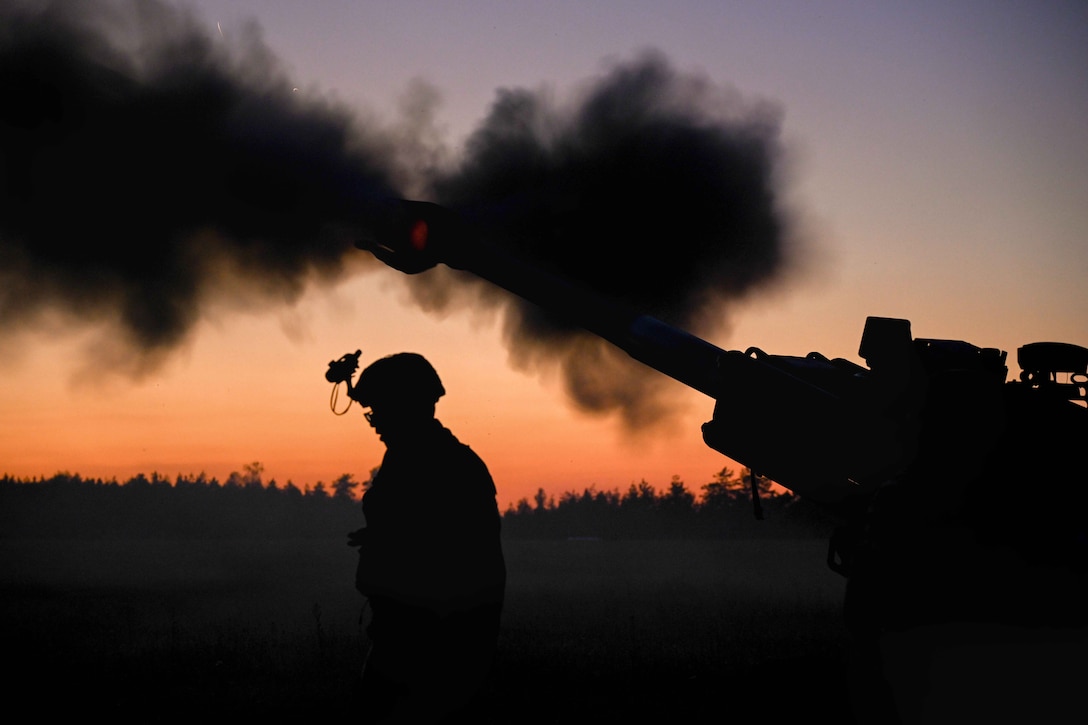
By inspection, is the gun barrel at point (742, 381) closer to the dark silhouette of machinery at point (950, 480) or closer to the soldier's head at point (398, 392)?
the dark silhouette of machinery at point (950, 480)

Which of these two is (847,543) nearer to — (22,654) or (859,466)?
(859,466)

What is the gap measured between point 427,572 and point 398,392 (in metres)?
0.76

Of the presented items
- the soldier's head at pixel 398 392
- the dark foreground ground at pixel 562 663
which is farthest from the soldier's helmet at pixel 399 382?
the dark foreground ground at pixel 562 663

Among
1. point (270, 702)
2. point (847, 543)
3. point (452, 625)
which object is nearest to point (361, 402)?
point (452, 625)

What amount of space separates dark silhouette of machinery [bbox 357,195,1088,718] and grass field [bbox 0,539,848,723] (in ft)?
6.73

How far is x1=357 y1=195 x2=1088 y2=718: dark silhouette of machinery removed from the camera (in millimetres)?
2951

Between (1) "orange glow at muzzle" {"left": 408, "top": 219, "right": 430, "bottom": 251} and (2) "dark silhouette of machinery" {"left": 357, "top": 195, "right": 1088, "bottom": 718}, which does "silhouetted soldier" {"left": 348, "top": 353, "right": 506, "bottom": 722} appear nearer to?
(2) "dark silhouette of machinery" {"left": 357, "top": 195, "right": 1088, "bottom": 718}

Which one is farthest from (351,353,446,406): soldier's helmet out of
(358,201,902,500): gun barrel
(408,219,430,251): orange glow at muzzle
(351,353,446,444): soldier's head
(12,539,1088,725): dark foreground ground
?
(408,219,430,251): orange glow at muzzle

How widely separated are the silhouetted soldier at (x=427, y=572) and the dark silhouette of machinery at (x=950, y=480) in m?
1.31

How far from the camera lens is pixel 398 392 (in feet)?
12.3

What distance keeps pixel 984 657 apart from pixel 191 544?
106389mm

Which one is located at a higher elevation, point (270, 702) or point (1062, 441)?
point (1062, 441)

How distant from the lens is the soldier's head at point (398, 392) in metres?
3.73

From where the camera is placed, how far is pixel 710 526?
12962 cm
